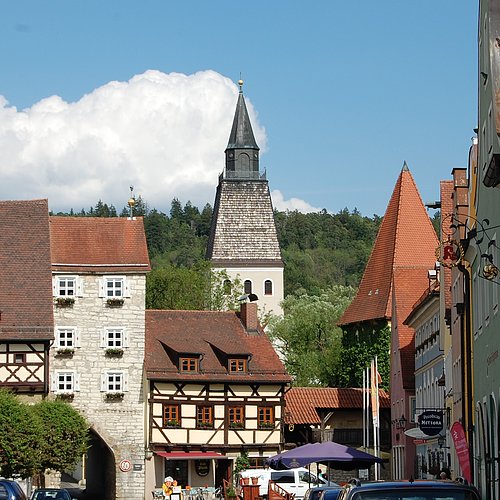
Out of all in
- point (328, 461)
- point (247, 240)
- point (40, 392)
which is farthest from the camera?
point (247, 240)

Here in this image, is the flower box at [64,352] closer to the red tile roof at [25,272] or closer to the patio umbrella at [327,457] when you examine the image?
the red tile roof at [25,272]

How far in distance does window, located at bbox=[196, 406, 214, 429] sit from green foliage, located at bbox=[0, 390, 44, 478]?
10088 mm

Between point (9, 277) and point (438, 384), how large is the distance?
20593 millimetres

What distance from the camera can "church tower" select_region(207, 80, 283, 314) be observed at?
11094cm

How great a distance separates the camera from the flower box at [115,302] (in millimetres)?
56969

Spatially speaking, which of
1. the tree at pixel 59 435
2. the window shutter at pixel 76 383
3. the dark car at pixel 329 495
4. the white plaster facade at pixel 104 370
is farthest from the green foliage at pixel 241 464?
the dark car at pixel 329 495

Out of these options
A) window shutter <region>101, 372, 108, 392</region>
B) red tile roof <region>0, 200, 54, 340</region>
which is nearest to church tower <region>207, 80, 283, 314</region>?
red tile roof <region>0, 200, 54, 340</region>

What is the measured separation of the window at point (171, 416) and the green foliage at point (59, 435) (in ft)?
20.5

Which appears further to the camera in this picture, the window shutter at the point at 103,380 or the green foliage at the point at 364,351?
the green foliage at the point at 364,351

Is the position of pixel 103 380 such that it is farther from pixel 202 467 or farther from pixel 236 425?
pixel 236 425

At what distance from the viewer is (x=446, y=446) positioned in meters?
43.3

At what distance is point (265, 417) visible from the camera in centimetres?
5909

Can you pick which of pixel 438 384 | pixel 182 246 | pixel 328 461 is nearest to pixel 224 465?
pixel 438 384

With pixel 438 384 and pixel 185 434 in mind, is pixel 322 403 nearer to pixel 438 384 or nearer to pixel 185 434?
pixel 185 434
